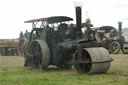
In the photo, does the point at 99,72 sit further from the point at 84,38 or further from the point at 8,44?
the point at 8,44

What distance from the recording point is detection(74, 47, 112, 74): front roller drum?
8.77 m

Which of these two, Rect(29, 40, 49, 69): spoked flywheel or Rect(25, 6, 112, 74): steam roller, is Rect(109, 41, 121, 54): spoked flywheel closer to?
Rect(25, 6, 112, 74): steam roller

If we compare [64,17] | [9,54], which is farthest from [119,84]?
[9,54]

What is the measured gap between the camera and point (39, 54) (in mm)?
11492

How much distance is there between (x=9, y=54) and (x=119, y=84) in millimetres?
19444

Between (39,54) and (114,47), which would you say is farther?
(114,47)

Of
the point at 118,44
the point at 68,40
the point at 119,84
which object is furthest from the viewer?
the point at 118,44

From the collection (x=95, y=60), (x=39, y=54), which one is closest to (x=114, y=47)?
(x=39, y=54)

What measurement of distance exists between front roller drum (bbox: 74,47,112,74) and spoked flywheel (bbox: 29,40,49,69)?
174 cm

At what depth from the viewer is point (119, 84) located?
690cm

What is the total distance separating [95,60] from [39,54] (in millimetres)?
3531

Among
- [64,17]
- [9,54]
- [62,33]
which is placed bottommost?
[9,54]

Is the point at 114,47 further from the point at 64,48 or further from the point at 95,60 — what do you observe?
the point at 95,60

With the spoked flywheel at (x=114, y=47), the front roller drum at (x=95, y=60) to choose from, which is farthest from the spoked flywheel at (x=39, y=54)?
the spoked flywheel at (x=114, y=47)
